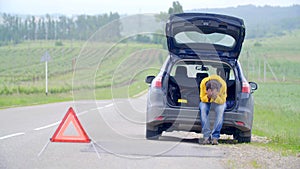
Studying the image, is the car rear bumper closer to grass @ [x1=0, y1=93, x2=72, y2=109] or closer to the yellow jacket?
the yellow jacket

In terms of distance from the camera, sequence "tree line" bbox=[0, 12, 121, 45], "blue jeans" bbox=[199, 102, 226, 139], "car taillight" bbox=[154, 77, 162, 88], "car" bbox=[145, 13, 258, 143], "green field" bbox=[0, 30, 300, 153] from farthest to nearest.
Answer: "tree line" bbox=[0, 12, 121, 45] → "green field" bbox=[0, 30, 300, 153] → "car taillight" bbox=[154, 77, 162, 88] → "car" bbox=[145, 13, 258, 143] → "blue jeans" bbox=[199, 102, 226, 139]

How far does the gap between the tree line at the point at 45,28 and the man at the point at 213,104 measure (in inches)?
3019

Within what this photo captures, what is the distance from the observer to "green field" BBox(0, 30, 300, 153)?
16.1 meters

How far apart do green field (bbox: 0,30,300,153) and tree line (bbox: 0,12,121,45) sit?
1.95 meters

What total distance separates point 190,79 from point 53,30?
110 meters

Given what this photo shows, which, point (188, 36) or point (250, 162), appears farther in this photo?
point (188, 36)

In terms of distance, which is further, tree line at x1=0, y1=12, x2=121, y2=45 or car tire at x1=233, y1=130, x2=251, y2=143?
tree line at x1=0, y1=12, x2=121, y2=45

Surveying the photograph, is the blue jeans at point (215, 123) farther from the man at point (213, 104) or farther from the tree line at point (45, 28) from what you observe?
the tree line at point (45, 28)

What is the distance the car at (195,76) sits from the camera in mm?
11609

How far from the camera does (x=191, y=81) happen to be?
12.7 metres

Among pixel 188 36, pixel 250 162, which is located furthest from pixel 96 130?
pixel 250 162

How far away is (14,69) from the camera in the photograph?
7750cm

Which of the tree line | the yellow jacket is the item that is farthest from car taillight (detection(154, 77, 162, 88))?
the tree line

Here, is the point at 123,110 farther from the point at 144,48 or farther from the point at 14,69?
the point at 14,69
